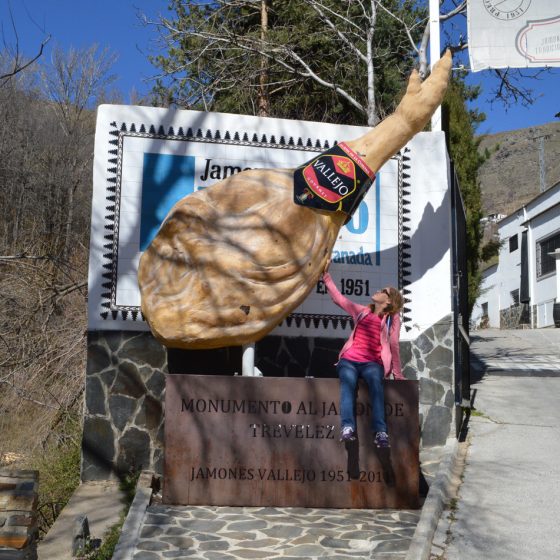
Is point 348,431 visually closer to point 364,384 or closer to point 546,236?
point 364,384

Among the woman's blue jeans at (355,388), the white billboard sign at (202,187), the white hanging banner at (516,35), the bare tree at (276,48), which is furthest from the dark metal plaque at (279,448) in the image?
the bare tree at (276,48)

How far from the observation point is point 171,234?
7.54 meters

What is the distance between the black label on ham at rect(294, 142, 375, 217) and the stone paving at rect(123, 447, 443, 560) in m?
2.96

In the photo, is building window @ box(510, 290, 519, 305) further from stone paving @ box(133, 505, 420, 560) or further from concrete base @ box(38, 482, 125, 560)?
stone paving @ box(133, 505, 420, 560)

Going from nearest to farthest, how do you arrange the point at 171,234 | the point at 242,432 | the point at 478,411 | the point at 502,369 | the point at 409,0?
the point at 242,432 → the point at 171,234 → the point at 478,411 → the point at 502,369 → the point at 409,0

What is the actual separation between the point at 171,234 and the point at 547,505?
4.38m

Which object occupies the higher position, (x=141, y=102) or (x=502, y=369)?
(x=141, y=102)

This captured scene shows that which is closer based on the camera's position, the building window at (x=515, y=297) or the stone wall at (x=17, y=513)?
the stone wall at (x=17, y=513)

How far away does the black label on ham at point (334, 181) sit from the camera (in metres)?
7.39

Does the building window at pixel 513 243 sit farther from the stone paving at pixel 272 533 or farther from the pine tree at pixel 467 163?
the stone paving at pixel 272 533

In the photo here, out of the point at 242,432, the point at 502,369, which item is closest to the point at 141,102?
the point at 502,369

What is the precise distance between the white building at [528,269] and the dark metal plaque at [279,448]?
21329mm

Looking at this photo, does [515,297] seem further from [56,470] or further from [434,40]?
[56,470]

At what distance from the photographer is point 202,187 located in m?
8.83
